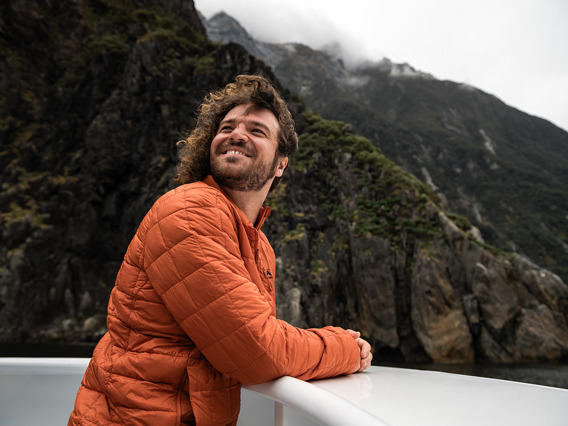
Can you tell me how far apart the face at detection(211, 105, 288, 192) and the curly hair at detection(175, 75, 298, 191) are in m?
0.04

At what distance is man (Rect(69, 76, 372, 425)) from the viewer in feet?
2.60

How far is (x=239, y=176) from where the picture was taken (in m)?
1.22

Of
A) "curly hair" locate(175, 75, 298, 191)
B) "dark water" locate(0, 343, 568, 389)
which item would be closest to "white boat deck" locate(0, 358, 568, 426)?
"curly hair" locate(175, 75, 298, 191)

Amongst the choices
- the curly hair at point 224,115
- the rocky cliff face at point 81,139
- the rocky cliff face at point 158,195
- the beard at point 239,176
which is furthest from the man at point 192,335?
the rocky cliff face at point 81,139

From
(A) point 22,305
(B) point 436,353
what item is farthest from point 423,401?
(A) point 22,305

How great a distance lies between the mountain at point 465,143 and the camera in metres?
28.1

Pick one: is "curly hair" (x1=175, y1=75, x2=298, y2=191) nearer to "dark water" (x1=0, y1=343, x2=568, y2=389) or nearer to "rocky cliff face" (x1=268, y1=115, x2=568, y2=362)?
"dark water" (x1=0, y1=343, x2=568, y2=389)

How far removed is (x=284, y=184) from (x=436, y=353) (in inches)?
340

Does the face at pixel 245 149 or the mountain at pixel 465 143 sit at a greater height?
the mountain at pixel 465 143

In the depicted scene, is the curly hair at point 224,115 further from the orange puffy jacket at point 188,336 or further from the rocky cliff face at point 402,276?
the rocky cliff face at point 402,276

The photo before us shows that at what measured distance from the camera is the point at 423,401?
739 mm

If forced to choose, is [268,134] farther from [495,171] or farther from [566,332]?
[495,171]

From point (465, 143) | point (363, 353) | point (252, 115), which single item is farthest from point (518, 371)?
point (465, 143)

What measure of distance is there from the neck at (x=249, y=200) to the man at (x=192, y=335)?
0.75ft
